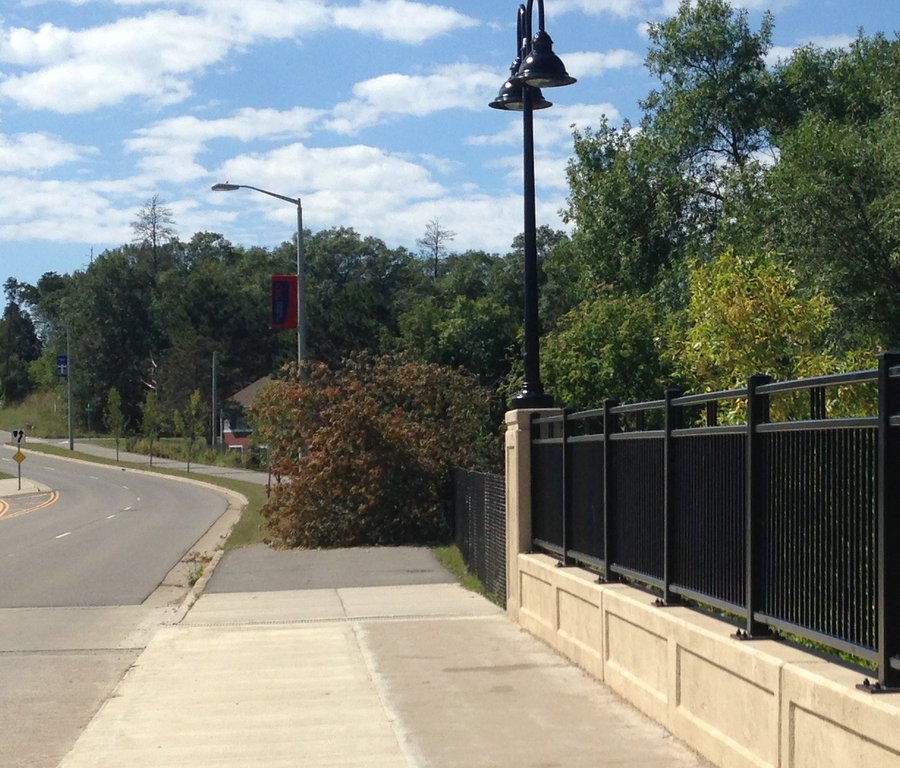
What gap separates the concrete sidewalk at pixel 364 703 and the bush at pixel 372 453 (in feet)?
31.0

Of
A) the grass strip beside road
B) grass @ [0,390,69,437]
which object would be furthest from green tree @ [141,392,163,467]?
grass @ [0,390,69,437]

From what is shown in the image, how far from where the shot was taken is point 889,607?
5.26 meters

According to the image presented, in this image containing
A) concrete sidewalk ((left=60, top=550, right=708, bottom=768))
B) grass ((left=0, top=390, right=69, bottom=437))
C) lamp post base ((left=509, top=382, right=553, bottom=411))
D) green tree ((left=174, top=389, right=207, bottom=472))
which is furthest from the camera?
grass ((left=0, top=390, right=69, bottom=437))

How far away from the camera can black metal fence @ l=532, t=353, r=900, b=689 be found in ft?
17.4

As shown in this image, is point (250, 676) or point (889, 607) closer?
point (889, 607)

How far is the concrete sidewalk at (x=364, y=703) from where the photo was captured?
760cm

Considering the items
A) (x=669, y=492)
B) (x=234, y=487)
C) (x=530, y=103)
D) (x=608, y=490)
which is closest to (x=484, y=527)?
(x=530, y=103)

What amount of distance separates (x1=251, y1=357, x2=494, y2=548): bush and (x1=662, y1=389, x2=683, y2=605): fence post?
15.4 meters

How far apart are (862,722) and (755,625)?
1.74 m

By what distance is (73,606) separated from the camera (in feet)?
56.5

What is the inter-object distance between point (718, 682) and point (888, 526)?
1979mm

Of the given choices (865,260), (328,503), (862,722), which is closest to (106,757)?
(862,722)

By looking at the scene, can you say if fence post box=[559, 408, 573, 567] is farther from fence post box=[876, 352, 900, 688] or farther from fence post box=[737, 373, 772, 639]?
fence post box=[876, 352, 900, 688]

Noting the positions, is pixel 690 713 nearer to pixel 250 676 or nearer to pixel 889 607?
pixel 889 607
